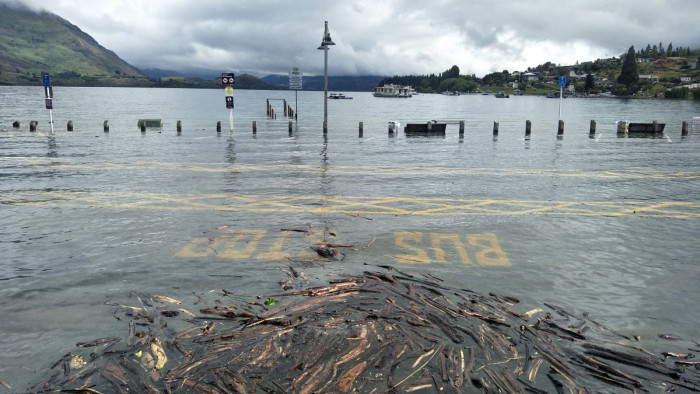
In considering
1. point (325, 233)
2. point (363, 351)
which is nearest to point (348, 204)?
point (325, 233)

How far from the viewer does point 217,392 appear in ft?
15.6

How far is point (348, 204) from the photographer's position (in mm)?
13531

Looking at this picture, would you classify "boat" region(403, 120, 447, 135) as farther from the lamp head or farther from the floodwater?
the floodwater

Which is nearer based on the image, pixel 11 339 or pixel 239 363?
pixel 239 363

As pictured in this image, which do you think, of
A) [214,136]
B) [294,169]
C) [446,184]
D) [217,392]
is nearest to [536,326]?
[217,392]

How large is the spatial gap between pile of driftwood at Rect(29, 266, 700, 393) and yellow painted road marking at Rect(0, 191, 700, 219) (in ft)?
19.4

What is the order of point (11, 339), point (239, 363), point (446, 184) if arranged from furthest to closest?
point (446, 184), point (11, 339), point (239, 363)

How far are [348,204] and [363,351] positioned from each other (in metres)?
8.18

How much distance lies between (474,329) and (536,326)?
0.83m

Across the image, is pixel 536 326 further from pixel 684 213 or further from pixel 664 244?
pixel 684 213

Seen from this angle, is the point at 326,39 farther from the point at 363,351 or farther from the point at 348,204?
the point at 363,351

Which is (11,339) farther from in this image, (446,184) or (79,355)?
(446,184)

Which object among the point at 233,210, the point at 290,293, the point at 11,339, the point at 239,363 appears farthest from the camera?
the point at 233,210

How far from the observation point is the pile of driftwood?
5.00m
